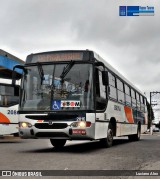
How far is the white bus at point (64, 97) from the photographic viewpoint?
1114cm

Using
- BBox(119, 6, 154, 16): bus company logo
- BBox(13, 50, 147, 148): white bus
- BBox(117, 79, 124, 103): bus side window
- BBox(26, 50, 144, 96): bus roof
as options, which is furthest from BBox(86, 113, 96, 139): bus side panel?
BBox(119, 6, 154, 16): bus company logo

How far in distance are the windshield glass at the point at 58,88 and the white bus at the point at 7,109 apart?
6840mm

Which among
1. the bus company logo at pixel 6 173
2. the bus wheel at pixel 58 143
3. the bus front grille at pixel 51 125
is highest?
the bus front grille at pixel 51 125

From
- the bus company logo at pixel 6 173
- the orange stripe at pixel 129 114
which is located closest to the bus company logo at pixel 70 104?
the bus company logo at pixel 6 173

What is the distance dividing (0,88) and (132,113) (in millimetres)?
6479

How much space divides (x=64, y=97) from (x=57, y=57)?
1444mm

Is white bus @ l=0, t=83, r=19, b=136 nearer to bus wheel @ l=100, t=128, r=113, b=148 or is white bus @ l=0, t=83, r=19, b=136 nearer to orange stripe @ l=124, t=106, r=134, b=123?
orange stripe @ l=124, t=106, r=134, b=123

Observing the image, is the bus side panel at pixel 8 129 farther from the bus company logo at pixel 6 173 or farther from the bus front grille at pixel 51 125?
the bus company logo at pixel 6 173

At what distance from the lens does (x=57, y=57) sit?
12039mm

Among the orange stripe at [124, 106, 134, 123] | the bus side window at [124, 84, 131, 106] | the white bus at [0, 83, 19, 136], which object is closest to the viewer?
the orange stripe at [124, 106, 134, 123]

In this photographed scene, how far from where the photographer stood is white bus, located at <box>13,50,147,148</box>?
1114cm

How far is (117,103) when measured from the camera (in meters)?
14.9

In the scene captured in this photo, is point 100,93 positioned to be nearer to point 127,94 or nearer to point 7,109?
point 127,94

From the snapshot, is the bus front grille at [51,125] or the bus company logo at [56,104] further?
the bus company logo at [56,104]
